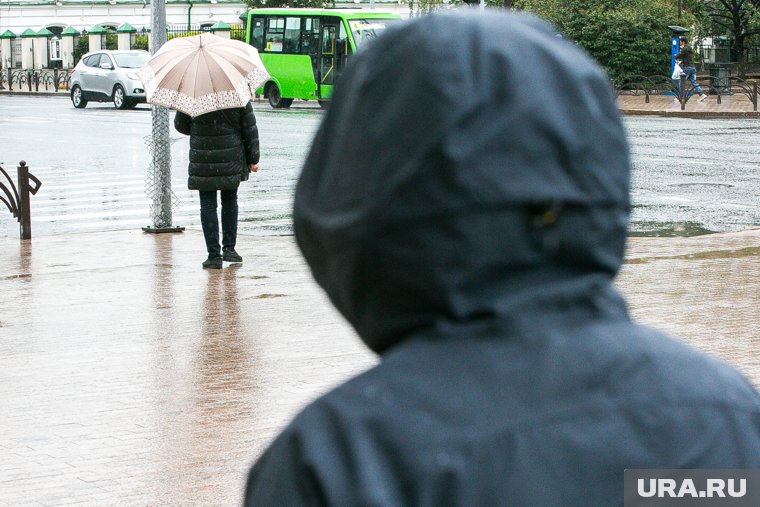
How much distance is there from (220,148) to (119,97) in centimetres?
2918

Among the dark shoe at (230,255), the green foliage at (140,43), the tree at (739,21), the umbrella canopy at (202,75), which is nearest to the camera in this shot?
the umbrella canopy at (202,75)

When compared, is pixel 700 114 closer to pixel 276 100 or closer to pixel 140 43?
pixel 276 100

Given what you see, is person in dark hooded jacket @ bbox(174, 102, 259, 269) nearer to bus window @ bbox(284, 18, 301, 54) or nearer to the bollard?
the bollard

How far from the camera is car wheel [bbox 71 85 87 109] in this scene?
1571 inches

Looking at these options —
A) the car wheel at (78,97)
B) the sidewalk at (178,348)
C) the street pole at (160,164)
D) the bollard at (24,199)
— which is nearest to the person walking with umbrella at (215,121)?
the sidewalk at (178,348)

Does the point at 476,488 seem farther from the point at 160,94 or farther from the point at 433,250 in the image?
the point at 160,94

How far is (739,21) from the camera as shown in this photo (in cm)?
4684

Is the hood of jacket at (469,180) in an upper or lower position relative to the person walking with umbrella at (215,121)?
upper

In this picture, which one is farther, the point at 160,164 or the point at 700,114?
the point at 700,114

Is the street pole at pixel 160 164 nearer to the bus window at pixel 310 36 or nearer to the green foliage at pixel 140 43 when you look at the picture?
the bus window at pixel 310 36

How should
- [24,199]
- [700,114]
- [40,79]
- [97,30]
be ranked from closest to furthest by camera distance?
[24,199] → [700,114] → [40,79] → [97,30]

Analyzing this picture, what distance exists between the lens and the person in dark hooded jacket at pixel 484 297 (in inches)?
53.1

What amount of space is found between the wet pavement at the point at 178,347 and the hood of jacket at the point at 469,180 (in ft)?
12.9

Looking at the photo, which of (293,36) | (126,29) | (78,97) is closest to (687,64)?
(293,36)
